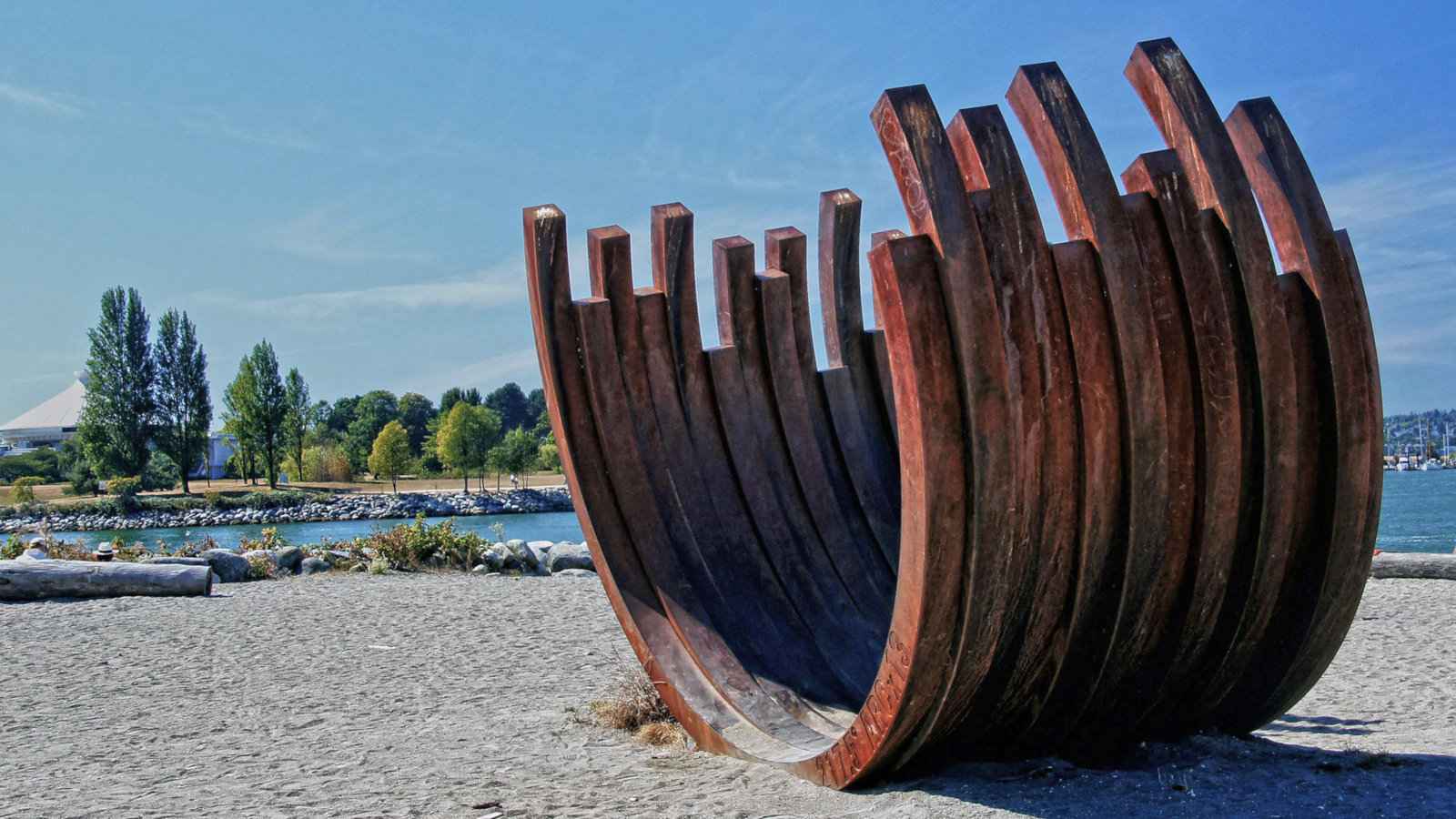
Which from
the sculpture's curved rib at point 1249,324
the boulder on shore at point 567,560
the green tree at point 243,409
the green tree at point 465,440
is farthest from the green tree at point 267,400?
the sculpture's curved rib at point 1249,324

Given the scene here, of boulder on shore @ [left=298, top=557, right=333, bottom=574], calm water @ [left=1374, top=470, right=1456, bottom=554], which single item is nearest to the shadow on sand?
boulder on shore @ [left=298, top=557, right=333, bottom=574]

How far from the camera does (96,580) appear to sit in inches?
469

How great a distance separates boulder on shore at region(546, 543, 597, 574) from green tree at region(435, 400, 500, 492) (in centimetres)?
5155

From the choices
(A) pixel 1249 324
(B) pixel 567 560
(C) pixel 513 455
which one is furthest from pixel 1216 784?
(C) pixel 513 455

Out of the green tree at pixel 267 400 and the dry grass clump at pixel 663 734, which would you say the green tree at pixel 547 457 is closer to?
the green tree at pixel 267 400

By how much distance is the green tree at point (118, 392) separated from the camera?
5231 cm

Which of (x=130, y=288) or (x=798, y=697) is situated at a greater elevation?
(x=130, y=288)

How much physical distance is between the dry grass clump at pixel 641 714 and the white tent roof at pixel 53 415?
113449 millimetres

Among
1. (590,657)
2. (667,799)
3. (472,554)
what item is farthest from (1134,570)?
(472,554)

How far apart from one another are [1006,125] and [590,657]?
18.1ft

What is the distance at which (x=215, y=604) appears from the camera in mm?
11320

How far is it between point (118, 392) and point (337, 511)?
10.7 meters

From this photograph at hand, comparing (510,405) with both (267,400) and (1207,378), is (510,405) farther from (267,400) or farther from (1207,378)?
(1207,378)

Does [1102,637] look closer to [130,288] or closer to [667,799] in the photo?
[667,799]
